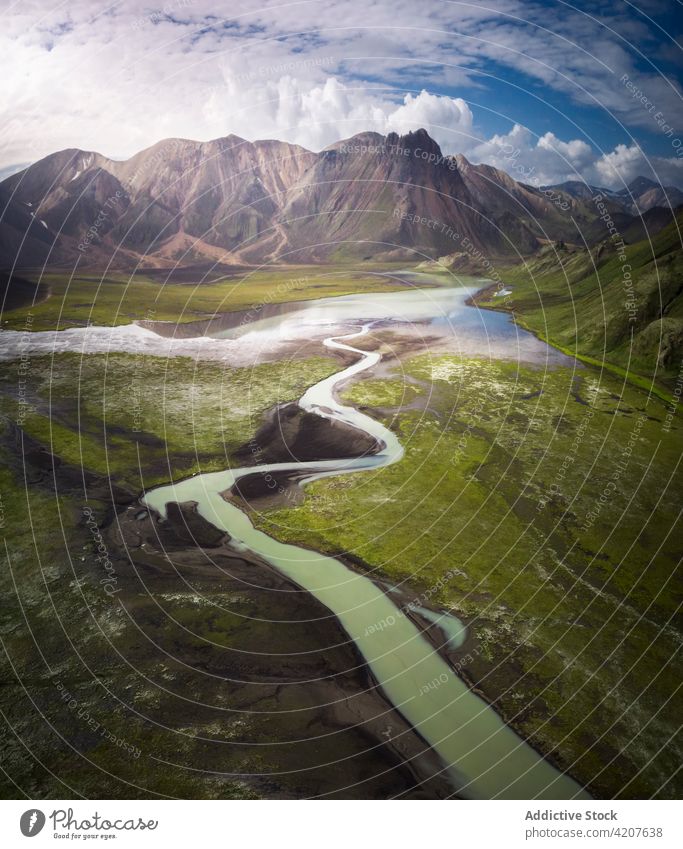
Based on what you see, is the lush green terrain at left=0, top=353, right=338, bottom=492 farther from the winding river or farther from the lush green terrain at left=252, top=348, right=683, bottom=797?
the lush green terrain at left=252, top=348, right=683, bottom=797

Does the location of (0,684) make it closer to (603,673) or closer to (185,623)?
(185,623)

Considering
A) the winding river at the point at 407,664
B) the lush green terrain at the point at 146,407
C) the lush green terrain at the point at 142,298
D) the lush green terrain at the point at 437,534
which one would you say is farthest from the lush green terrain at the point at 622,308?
the winding river at the point at 407,664

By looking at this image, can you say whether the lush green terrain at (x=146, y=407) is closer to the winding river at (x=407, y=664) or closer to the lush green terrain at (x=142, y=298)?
the winding river at (x=407, y=664)

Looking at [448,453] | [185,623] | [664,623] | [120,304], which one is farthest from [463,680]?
[120,304]

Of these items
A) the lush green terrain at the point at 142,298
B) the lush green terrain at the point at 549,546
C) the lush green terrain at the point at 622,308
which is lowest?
the lush green terrain at the point at 142,298

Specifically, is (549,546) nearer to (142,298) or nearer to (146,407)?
(146,407)

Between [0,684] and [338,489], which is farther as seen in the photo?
[338,489]

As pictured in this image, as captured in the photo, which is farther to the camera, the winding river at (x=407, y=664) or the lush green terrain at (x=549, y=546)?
the lush green terrain at (x=549, y=546)
